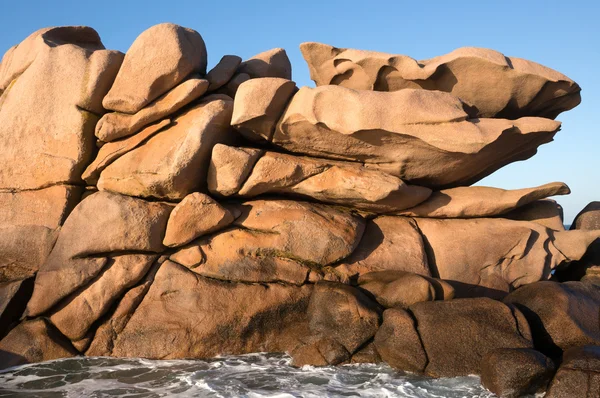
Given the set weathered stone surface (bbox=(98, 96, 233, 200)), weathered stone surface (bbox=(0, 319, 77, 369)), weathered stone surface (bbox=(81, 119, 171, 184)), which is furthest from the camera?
weathered stone surface (bbox=(81, 119, 171, 184))

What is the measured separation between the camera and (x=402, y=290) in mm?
10258

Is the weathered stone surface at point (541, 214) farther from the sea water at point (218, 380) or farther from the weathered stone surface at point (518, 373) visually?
the sea water at point (218, 380)

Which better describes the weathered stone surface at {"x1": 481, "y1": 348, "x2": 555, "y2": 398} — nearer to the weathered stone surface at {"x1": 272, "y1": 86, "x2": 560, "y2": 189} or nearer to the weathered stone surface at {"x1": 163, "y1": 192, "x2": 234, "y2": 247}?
the weathered stone surface at {"x1": 272, "y1": 86, "x2": 560, "y2": 189}

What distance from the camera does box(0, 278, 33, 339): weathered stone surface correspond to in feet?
34.2

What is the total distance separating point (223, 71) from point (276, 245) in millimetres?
4374

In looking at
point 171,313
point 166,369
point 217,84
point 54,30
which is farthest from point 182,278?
point 54,30

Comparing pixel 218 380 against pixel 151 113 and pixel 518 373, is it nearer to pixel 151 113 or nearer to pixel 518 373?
pixel 518 373

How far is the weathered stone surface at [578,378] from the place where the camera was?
7.46 meters

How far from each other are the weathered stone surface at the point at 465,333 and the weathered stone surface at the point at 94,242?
5230 mm

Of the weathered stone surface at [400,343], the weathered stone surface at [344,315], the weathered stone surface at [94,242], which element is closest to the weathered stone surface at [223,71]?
the weathered stone surface at [94,242]

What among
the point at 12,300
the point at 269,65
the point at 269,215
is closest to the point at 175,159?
the point at 269,215

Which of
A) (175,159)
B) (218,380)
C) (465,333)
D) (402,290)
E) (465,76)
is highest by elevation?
(465,76)

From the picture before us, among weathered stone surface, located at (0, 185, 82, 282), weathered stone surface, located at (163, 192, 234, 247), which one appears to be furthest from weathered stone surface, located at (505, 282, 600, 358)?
weathered stone surface, located at (0, 185, 82, 282)

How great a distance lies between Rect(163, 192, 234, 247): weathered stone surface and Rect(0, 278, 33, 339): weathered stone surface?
2793 millimetres
